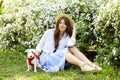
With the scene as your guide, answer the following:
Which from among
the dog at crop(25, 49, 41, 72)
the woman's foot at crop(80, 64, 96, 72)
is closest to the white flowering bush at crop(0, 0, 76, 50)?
the dog at crop(25, 49, 41, 72)

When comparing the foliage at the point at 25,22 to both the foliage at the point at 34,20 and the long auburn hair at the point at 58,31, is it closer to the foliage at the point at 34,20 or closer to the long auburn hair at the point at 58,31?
the foliage at the point at 34,20

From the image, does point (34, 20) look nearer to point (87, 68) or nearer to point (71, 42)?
point (71, 42)

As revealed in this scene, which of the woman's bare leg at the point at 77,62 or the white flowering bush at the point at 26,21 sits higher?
the white flowering bush at the point at 26,21

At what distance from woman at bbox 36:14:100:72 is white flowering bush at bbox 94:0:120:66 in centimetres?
52

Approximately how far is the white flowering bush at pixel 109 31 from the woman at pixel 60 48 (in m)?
0.52

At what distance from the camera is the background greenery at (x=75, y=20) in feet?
24.2

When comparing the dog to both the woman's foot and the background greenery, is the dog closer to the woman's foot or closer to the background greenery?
the woman's foot

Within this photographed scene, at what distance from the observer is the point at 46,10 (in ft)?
28.8

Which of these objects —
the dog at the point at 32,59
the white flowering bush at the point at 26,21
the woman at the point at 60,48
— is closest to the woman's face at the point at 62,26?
the woman at the point at 60,48

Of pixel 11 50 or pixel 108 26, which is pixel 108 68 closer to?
pixel 108 26

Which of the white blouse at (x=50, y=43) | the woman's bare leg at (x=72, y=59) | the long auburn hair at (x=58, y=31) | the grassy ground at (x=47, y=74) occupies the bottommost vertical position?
the grassy ground at (x=47, y=74)

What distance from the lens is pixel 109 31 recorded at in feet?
25.3

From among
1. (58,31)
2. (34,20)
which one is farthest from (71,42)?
(34,20)

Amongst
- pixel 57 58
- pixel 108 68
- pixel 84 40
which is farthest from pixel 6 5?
pixel 108 68
